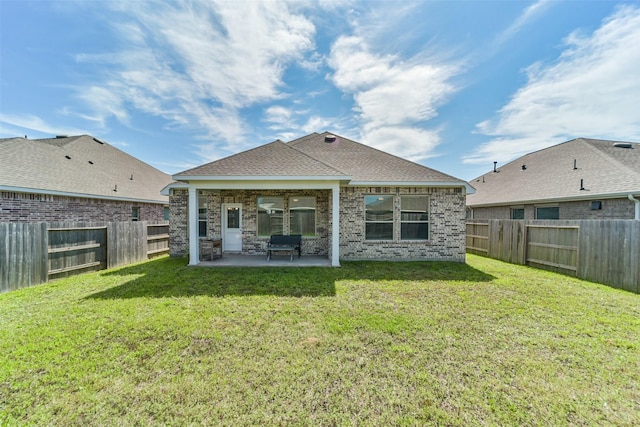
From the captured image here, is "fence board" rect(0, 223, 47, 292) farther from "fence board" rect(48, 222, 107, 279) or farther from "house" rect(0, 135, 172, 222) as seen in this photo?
"house" rect(0, 135, 172, 222)

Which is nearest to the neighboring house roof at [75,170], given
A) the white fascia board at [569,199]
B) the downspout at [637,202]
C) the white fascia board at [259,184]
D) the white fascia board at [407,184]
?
the white fascia board at [259,184]

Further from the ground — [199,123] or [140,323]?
[199,123]

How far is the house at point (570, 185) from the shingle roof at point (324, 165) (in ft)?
17.8

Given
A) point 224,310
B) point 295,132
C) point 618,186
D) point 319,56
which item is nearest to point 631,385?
point 224,310

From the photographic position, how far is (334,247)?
29.9ft

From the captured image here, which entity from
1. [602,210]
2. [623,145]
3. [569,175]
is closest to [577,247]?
[602,210]

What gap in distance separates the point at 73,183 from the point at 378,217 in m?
13.3

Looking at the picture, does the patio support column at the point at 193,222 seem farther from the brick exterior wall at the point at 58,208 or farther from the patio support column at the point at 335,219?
the brick exterior wall at the point at 58,208

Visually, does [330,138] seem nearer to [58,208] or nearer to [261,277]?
[261,277]

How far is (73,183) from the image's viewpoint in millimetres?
11219

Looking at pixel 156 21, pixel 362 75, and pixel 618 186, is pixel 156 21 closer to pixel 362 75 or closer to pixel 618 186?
pixel 362 75

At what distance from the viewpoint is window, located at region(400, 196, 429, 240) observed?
10453mm

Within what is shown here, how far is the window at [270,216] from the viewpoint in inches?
445

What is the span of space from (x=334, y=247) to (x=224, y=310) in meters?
4.76
